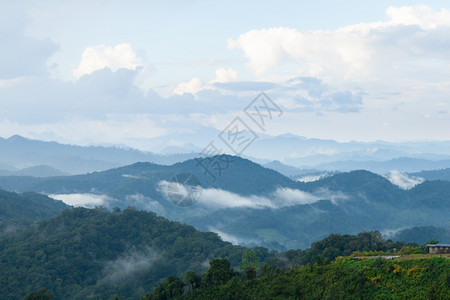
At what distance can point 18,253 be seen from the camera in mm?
105375

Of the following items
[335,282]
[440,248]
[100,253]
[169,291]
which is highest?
[440,248]

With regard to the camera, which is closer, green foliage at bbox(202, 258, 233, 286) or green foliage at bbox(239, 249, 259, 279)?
green foliage at bbox(202, 258, 233, 286)

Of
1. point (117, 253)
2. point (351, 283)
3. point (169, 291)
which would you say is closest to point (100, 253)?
point (117, 253)

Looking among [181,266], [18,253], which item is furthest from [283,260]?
[18,253]

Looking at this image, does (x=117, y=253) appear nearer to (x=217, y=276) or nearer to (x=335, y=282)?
(x=217, y=276)

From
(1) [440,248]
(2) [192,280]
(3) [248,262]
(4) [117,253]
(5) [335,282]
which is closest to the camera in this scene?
(5) [335,282]

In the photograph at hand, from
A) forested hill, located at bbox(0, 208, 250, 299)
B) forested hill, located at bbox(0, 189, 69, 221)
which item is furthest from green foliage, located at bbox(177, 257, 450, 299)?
forested hill, located at bbox(0, 189, 69, 221)

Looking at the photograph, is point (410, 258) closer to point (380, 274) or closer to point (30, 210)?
point (380, 274)

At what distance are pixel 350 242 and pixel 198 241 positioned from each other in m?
48.4

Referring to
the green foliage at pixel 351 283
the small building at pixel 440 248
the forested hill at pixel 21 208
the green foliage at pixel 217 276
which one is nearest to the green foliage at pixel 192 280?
the green foliage at pixel 217 276

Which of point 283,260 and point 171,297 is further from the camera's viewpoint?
point 283,260

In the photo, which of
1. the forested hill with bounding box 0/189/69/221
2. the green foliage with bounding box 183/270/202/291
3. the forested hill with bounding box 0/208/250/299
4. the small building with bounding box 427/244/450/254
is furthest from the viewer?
the forested hill with bounding box 0/189/69/221

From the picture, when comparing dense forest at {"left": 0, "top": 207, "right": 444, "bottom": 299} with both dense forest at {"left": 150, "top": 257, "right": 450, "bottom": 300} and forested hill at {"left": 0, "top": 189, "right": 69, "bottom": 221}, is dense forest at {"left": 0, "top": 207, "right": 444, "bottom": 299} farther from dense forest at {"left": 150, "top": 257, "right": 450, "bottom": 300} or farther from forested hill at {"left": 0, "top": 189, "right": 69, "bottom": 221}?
forested hill at {"left": 0, "top": 189, "right": 69, "bottom": 221}

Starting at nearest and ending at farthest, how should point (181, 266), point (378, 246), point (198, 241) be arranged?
1. point (378, 246)
2. point (181, 266)
3. point (198, 241)
